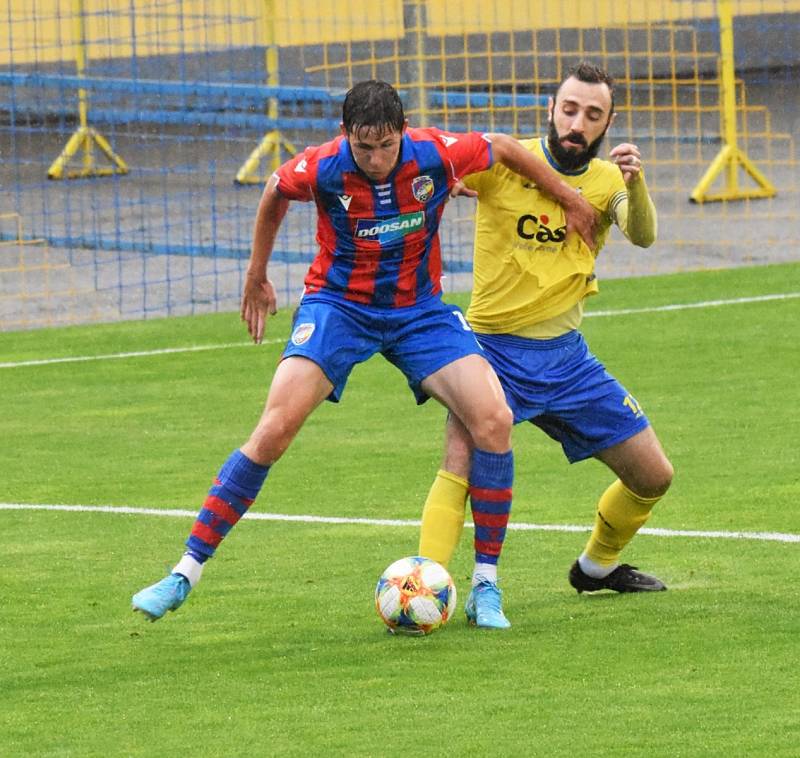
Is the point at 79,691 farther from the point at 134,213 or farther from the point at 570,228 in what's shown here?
the point at 134,213

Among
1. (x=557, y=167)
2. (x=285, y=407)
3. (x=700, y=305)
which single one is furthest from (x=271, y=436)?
(x=700, y=305)

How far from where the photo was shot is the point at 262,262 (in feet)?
22.5

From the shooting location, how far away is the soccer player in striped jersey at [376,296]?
654 cm

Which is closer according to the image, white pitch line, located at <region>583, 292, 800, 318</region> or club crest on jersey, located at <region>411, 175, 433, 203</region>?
club crest on jersey, located at <region>411, 175, 433, 203</region>

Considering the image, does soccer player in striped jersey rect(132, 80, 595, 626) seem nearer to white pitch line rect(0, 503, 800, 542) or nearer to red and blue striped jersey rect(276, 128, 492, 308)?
red and blue striped jersey rect(276, 128, 492, 308)

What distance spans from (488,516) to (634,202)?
115 cm

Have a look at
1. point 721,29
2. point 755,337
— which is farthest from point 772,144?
point 755,337

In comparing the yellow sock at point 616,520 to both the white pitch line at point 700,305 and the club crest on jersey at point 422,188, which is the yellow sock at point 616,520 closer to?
the club crest on jersey at point 422,188

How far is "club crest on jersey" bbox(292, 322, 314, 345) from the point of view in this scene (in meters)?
6.68

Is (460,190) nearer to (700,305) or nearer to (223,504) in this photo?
(223,504)

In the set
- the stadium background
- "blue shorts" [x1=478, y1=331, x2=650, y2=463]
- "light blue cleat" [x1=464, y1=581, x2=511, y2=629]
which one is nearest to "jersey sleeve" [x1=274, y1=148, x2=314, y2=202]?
"blue shorts" [x1=478, y1=331, x2=650, y2=463]

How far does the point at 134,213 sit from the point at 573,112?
1424 centimetres

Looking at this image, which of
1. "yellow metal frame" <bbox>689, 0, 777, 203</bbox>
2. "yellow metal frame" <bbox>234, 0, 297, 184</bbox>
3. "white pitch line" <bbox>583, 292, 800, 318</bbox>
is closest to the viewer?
"white pitch line" <bbox>583, 292, 800, 318</bbox>

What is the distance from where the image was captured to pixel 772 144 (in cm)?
2405
